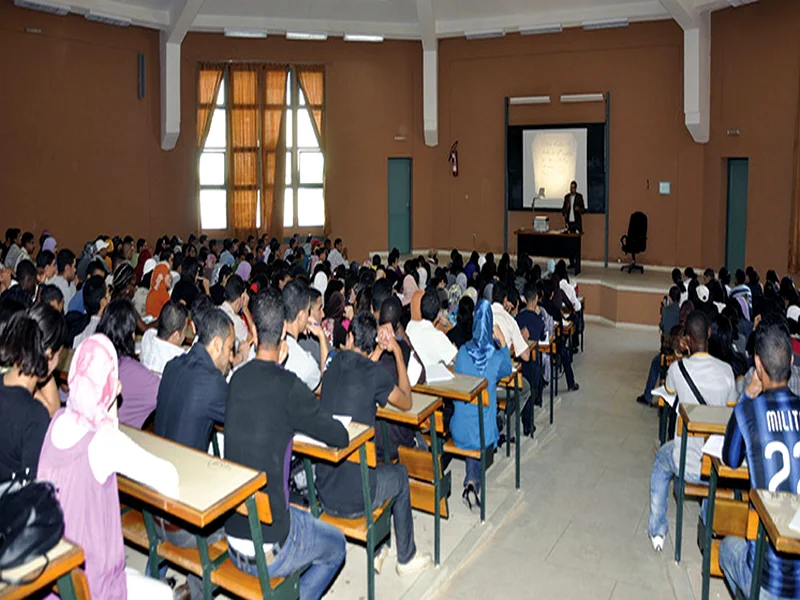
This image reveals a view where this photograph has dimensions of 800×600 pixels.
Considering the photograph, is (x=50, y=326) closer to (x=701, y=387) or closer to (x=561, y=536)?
(x=561, y=536)

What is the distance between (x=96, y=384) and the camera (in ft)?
8.86

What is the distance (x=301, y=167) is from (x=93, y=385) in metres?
13.3

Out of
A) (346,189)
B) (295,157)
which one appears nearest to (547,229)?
(346,189)

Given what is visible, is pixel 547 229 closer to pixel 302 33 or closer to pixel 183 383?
pixel 302 33

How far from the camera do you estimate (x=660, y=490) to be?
466cm

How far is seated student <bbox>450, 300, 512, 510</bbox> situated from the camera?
4.93 meters

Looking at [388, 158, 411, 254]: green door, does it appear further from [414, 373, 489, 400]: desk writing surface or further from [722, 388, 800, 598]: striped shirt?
[722, 388, 800, 598]: striped shirt

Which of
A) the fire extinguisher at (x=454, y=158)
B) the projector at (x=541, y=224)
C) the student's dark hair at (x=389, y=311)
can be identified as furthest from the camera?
the fire extinguisher at (x=454, y=158)

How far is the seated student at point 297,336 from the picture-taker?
13.5ft

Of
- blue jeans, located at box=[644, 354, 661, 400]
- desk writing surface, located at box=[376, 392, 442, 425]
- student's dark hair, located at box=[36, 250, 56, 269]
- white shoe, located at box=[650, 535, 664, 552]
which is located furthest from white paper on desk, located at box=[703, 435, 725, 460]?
student's dark hair, located at box=[36, 250, 56, 269]

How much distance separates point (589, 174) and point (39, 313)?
11992mm

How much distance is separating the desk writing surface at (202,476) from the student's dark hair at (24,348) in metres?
0.56

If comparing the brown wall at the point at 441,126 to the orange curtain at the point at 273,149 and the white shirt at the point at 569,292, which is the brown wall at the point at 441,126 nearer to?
the orange curtain at the point at 273,149

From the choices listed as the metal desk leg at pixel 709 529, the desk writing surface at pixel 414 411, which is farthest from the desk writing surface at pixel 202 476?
the metal desk leg at pixel 709 529
